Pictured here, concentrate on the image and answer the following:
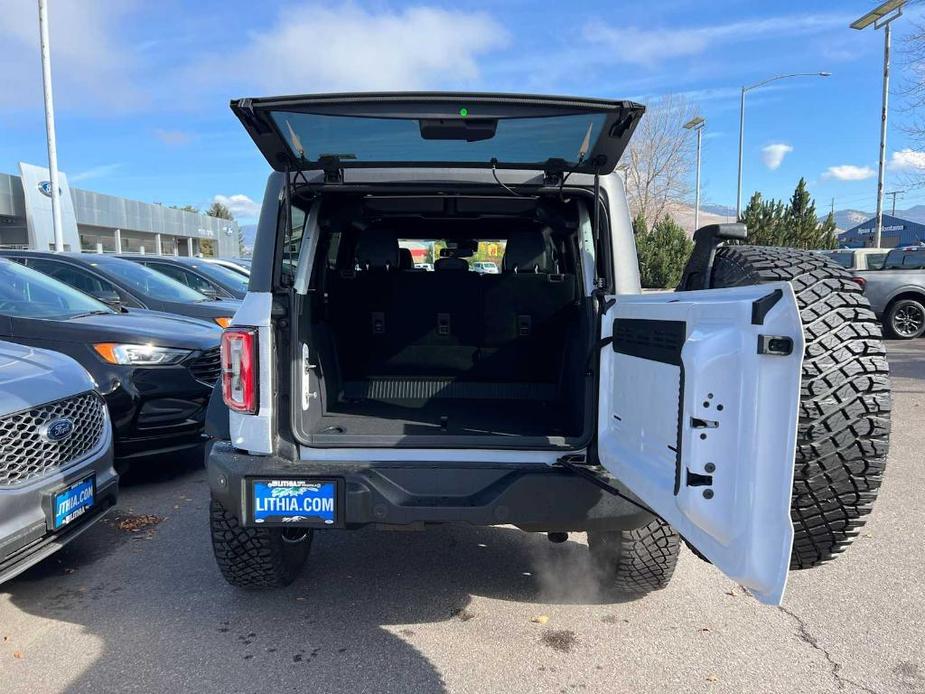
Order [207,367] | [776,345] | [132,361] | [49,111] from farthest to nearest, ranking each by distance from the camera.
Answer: [49,111], [207,367], [132,361], [776,345]

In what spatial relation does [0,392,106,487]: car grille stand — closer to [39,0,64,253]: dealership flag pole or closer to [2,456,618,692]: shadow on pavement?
[2,456,618,692]: shadow on pavement

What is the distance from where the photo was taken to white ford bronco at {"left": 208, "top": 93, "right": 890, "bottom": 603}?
1.78 m

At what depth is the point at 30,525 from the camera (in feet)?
9.21

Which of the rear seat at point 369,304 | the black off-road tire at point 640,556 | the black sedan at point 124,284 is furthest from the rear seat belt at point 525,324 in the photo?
the black sedan at point 124,284

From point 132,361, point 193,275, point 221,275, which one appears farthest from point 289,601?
point 221,275

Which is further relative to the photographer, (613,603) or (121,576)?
(121,576)

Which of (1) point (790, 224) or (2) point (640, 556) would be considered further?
(1) point (790, 224)

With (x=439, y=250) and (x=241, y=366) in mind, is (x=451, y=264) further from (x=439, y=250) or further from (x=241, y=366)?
(x=241, y=366)

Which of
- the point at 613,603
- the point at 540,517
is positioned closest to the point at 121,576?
the point at 540,517

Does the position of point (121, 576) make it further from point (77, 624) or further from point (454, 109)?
point (454, 109)

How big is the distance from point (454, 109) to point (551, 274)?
1.69 metres

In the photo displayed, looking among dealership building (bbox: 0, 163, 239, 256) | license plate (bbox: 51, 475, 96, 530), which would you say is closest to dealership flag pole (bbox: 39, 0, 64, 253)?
dealership building (bbox: 0, 163, 239, 256)

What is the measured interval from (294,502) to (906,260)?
14639 millimetres

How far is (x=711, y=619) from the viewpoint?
3.08 meters
